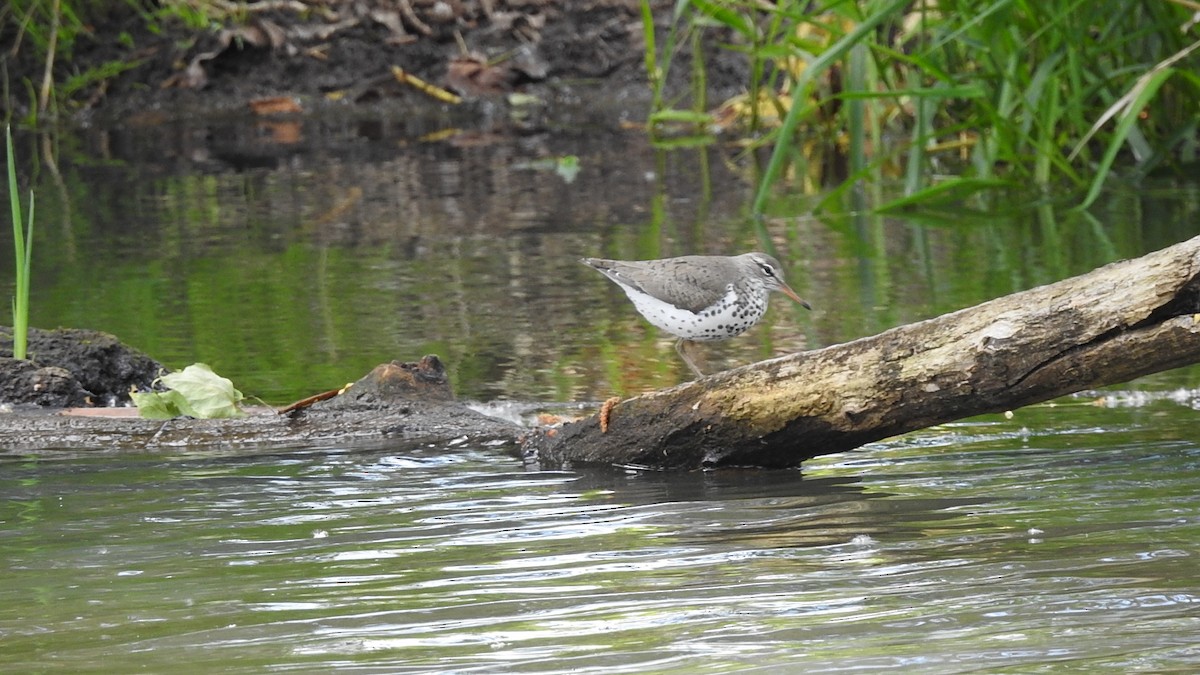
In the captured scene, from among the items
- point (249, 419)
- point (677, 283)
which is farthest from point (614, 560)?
point (677, 283)

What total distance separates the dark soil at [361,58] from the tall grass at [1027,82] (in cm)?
516

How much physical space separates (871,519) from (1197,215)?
244 inches

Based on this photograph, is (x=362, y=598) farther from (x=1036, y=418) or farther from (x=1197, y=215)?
(x=1197, y=215)

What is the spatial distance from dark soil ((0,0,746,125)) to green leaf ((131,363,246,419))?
11.2 meters

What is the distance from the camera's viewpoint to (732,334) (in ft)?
21.7

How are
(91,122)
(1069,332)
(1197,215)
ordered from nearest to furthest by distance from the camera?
(1069,332) → (1197,215) → (91,122)

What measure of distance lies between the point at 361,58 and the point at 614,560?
13.4 m

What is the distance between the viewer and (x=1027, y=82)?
10.5m

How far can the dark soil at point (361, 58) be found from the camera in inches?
661

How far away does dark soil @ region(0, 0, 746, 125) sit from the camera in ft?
55.1

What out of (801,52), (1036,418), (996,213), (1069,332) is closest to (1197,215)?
(996,213)

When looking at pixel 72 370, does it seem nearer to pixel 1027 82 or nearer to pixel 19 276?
pixel 19 276

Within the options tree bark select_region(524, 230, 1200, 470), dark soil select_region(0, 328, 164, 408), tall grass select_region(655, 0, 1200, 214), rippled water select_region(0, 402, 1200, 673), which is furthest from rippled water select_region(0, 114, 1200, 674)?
tall grass select_region(655, 0, 1200, 214)

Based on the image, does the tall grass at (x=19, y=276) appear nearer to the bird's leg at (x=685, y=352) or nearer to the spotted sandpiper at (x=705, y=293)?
the spotted sandpiper at (x=705, y=293)
